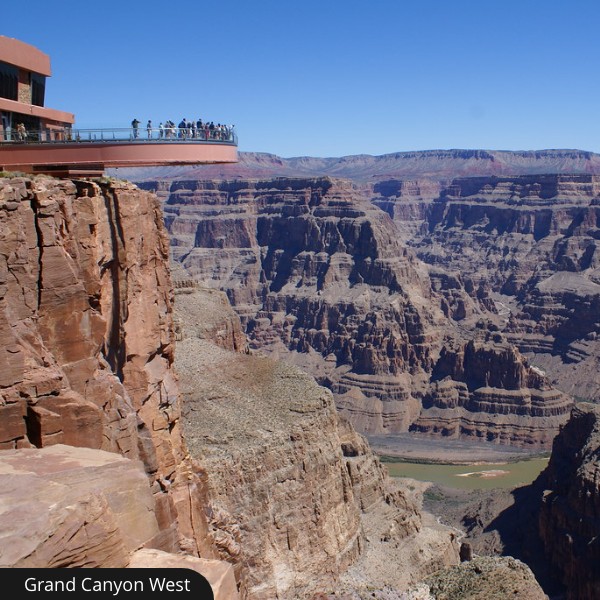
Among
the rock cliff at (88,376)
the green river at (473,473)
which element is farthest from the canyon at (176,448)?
the green river at (473,473)

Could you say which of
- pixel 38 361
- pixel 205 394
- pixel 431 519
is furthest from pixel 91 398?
pixel 431 519

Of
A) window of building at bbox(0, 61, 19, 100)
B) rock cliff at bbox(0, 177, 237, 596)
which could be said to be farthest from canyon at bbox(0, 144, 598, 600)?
window of building at bbox(0, 61, 19, 100)

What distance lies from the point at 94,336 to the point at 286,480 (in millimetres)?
37318

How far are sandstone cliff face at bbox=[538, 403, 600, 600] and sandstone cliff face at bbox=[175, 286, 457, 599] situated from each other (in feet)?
43.6

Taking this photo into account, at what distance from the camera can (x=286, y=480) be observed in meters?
59.9

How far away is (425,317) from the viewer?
620 feet

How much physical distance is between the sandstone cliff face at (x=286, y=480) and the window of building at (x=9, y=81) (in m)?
Answer: 27.2

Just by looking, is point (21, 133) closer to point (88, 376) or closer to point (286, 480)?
point (88, 376)

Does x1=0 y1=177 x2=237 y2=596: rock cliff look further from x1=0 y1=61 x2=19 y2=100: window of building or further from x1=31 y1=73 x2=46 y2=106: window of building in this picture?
x1=31 y1=73 x2=46 y2=106: window of building

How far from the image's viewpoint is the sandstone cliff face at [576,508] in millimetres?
76875

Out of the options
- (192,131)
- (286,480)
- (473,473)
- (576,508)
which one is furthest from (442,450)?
(192,131)

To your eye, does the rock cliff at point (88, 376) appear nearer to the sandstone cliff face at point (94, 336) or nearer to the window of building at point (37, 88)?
the sandstone cliff face at point (94, 336)

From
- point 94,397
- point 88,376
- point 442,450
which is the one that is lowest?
point 442,450

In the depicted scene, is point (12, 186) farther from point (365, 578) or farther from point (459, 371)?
point (459, 371)
